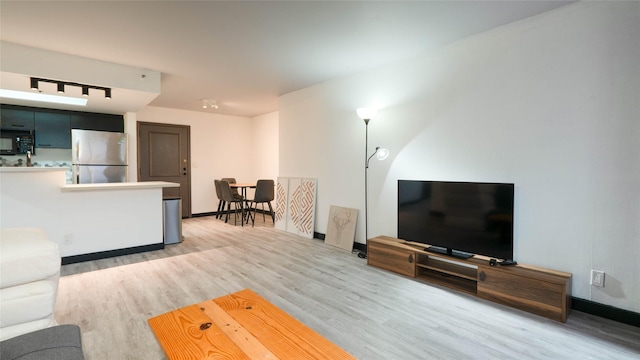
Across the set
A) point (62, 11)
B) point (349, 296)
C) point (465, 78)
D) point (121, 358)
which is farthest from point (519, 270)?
point (62, 11)

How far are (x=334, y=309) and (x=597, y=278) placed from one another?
2130 mm

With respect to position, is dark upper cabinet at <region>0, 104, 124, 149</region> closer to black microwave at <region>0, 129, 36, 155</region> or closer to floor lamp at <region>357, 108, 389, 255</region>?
black microwave at <region>0, 129, 36, 155</region>

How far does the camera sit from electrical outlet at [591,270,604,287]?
2357 mm

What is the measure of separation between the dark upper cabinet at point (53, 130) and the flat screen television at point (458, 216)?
577 centimetres

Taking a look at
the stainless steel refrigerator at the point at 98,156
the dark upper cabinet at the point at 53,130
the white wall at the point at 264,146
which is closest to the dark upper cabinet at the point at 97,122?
the dark upper cabinet at the point at 53,130

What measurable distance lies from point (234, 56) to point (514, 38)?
297cm

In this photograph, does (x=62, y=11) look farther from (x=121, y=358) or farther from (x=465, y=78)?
(x=465, y=78)

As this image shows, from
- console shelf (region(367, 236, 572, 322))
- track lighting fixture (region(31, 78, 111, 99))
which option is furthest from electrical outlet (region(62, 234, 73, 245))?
console shelf (region(367, 236, 572, 322))

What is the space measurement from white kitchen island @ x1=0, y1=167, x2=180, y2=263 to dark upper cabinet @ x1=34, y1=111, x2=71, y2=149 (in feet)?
7.15

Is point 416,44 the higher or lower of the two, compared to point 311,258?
higher

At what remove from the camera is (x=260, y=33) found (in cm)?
297

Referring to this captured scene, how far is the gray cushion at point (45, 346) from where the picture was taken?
1.09m

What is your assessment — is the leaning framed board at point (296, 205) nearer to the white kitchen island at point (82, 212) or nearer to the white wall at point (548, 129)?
the white wall at point (548, 129)

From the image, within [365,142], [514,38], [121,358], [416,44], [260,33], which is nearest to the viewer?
[121,358]
